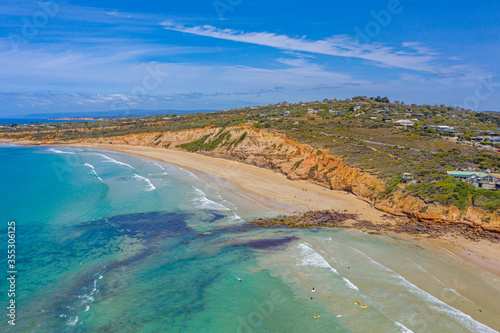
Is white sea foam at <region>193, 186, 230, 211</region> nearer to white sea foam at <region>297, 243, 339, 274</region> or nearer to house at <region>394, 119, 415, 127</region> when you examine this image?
white sea foam at <region>297, 243, 339, 274</region>

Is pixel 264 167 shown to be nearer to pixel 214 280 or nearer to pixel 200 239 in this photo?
pixel 200 239

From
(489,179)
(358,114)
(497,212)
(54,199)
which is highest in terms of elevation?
(358,114)

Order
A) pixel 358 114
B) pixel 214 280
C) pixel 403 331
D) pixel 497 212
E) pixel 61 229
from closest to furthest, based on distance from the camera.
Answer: pixel 403 331 → pixel 214 280 → pixel 497 212 → pixel 61 229 → pixel 358 114

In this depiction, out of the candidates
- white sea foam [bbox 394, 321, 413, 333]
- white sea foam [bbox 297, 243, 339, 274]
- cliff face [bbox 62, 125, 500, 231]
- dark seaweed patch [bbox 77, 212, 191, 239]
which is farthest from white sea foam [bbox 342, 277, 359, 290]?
dark seaweed patch [bbox 77, 212, 191, 239]

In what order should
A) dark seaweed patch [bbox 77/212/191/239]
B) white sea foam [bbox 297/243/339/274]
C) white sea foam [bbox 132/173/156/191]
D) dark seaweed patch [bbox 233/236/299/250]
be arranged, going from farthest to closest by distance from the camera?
1. white sea foam [bbox 132/173/156/191]
2. dark seaweed patch [bbox 77/212/191/239]
3. dark seaweed patch [bbox 233/236/299/250]
4. white sea foam [bbox 297/243/339/274]

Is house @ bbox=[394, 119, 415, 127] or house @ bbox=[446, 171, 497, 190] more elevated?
house @ bbox=[394, 119, 415, 127]

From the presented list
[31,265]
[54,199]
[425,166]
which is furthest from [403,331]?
[54,199]

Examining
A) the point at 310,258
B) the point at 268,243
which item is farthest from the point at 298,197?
the point at 310,258

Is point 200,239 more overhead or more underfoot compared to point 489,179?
more underfoot

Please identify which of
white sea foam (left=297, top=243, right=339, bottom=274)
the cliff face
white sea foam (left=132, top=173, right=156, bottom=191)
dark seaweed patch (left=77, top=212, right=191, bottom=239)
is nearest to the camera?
white sea foam (left=297, top=243, right=339, bottom=274)
